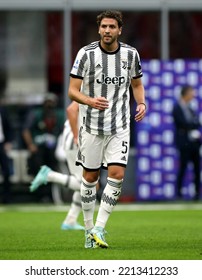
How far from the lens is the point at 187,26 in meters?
25.9

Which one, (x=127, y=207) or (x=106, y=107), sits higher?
(x=106, y=107)

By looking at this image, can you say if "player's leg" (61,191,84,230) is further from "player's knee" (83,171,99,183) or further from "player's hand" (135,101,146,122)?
"player's hand" (135,101,146,122)

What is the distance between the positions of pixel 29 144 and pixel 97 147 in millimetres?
11563

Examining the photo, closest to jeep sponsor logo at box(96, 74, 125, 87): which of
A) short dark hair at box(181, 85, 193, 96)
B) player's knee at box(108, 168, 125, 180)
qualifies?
player's knee at box(108, 168, 125, 180)

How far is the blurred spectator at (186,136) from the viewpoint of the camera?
78.2 feet

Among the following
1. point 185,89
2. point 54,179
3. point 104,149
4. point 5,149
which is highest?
point 104,149

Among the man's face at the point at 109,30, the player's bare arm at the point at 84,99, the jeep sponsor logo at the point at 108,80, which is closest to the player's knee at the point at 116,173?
the player's bare arm at the point at 84,99

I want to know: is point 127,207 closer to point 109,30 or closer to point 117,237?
point 117,237

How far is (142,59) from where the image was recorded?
2534cm

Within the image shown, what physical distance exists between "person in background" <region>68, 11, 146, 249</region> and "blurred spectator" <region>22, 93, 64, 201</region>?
1142cm

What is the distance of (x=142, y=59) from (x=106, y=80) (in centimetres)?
1301

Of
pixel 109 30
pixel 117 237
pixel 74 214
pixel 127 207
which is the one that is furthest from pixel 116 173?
pixel 127 207

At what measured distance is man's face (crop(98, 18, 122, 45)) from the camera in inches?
482

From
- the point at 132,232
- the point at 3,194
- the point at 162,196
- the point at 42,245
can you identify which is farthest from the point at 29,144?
the point at 42,245
